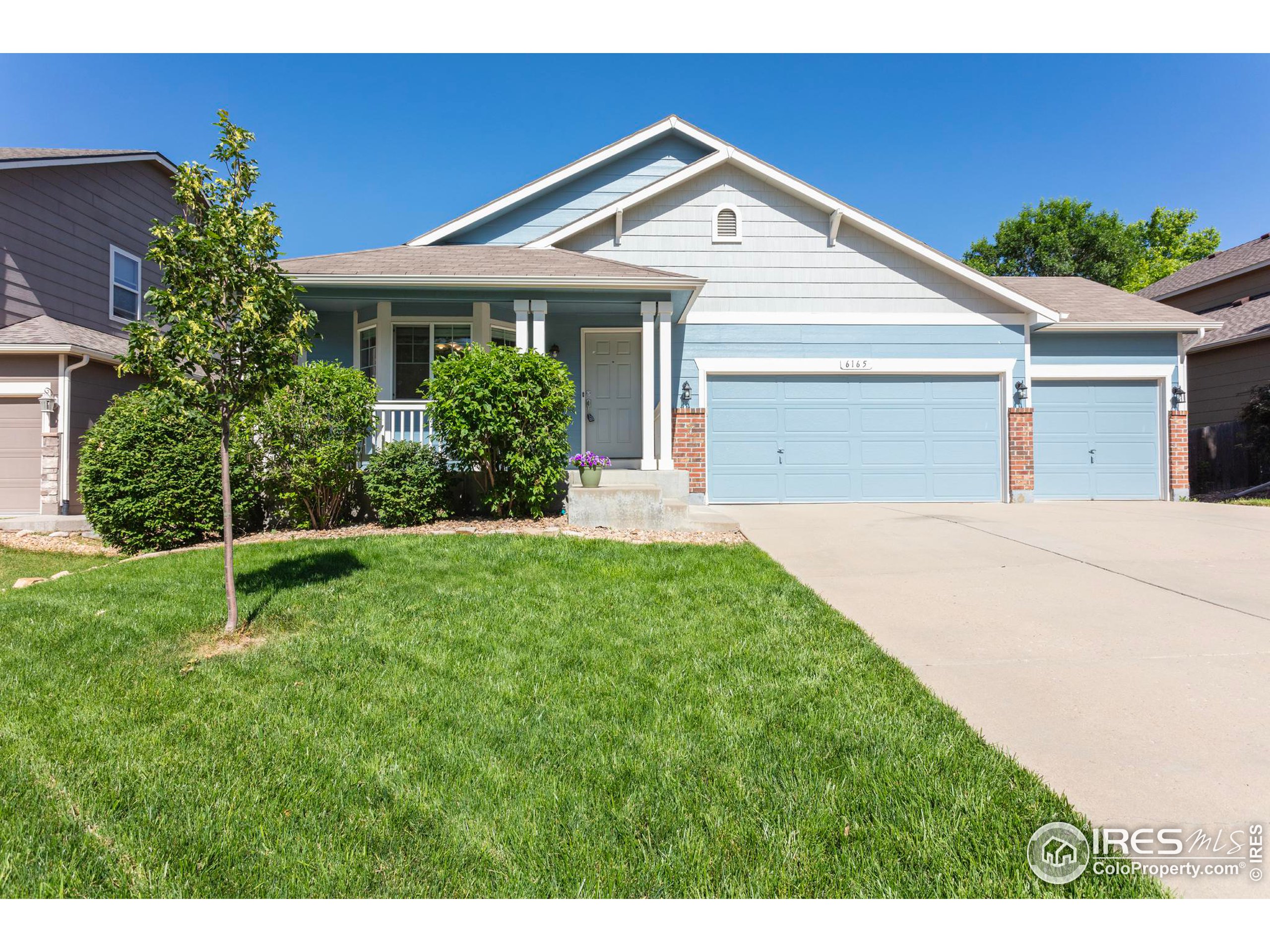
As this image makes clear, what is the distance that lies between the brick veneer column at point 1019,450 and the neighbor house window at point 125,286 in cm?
1737

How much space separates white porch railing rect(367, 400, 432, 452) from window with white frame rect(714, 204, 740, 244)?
235 inches

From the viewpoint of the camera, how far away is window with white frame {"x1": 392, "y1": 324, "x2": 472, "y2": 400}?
1082 centimetres

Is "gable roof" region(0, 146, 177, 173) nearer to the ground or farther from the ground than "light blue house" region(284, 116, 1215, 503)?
farther from the ground

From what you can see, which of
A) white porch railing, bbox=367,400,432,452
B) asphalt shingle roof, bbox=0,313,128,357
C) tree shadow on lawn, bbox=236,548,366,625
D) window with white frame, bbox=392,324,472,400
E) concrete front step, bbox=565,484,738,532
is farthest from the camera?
window with white frame, bbox=392,324,472,400

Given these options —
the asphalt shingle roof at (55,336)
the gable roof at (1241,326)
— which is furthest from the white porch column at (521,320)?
the gable roof at (1241,326)

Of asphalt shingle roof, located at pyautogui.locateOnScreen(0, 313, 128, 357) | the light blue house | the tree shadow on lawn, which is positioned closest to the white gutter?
asphalt shingle roof, located at pyautogui.locateOnScreen(0, 313, 128, 357)

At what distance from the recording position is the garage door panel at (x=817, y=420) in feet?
37.2

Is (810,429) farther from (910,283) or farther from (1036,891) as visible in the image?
(1036,891)

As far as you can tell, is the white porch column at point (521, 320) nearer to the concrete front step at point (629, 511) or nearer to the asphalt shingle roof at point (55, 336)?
the concrete front step at point (629, 511)

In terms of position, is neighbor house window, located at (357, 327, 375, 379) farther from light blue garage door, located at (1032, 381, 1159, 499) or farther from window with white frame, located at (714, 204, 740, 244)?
light blue garage door, located at (1032, 381, 1159, 499)

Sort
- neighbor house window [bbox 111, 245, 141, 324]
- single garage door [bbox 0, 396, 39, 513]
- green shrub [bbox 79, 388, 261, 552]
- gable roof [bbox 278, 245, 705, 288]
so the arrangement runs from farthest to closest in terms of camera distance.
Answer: neighbor house window [bbox 111, 245, 141, 324]
single garage door [bbox 0, 396, 39, 513]
gable roof [bbox 278, 245, 705, 288]
green shrub [bbox 79, 388, 261, 552]

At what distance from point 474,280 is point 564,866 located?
334 inches

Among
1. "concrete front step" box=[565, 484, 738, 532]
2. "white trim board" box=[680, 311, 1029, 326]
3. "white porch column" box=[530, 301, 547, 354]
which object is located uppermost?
"white trim board" box=[680, 311, 1029, 326]

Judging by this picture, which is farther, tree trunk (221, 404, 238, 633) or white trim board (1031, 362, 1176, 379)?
white trim board (1031, 362, 1176, 379)
